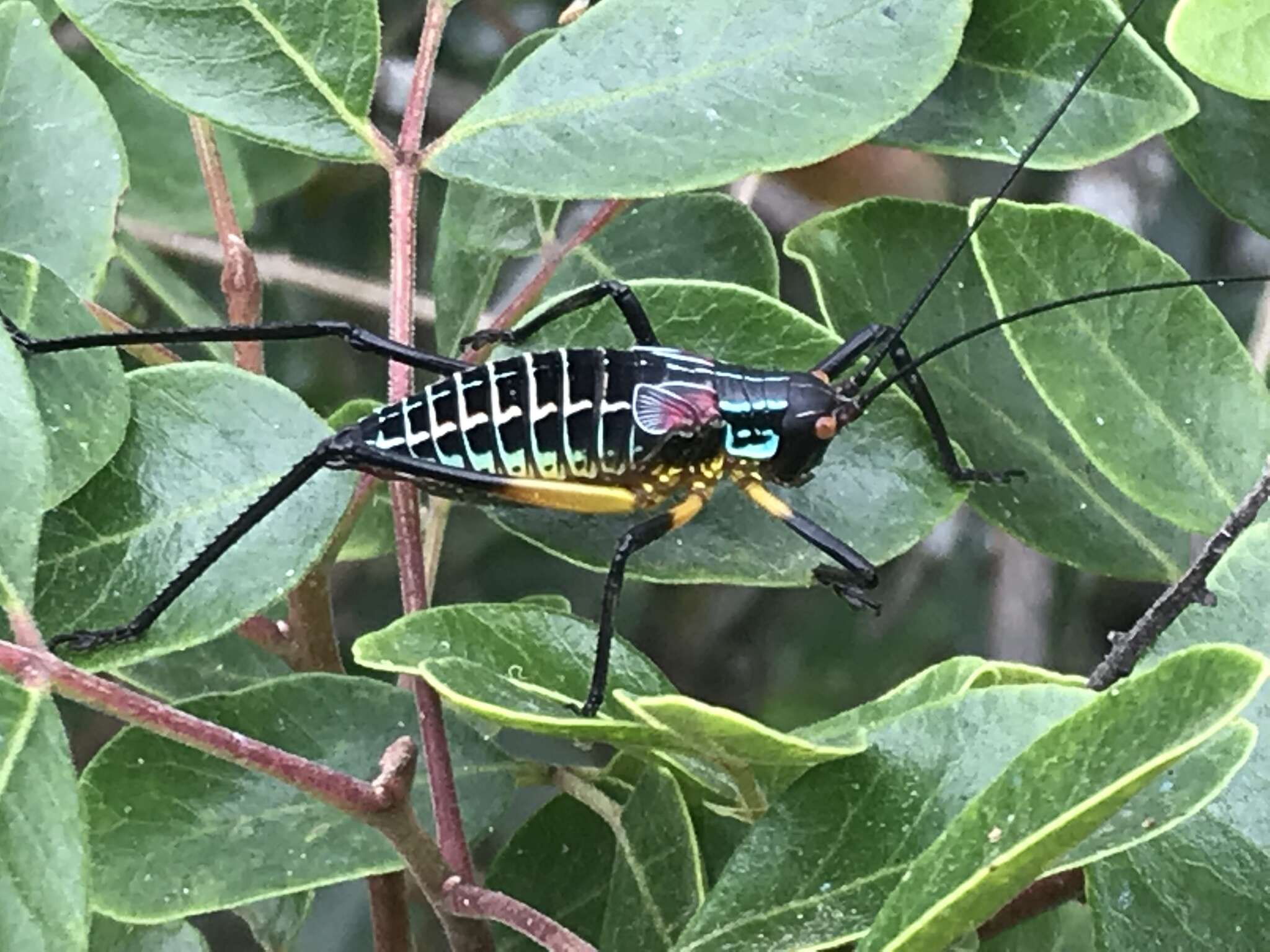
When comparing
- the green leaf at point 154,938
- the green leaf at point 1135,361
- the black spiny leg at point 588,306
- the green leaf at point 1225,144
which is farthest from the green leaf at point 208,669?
the green leaf at point 1225,144

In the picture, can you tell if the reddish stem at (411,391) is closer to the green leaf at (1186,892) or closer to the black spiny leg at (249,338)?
the black spiny leg at (249,338)

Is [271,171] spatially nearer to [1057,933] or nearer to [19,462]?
[19,462]

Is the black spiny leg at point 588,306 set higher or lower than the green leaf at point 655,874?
higher

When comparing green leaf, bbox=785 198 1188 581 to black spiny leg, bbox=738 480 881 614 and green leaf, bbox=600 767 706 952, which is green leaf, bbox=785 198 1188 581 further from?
green leaf, bbox=600 767 706 952

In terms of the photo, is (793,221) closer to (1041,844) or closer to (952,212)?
(952,212)

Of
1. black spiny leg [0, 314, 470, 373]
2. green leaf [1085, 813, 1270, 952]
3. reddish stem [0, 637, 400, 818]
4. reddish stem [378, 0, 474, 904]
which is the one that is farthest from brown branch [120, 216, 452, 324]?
green leaf [1085, 813, 1270, 952]

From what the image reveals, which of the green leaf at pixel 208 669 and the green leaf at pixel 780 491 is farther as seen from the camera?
the green leaf at pixel 208 669
